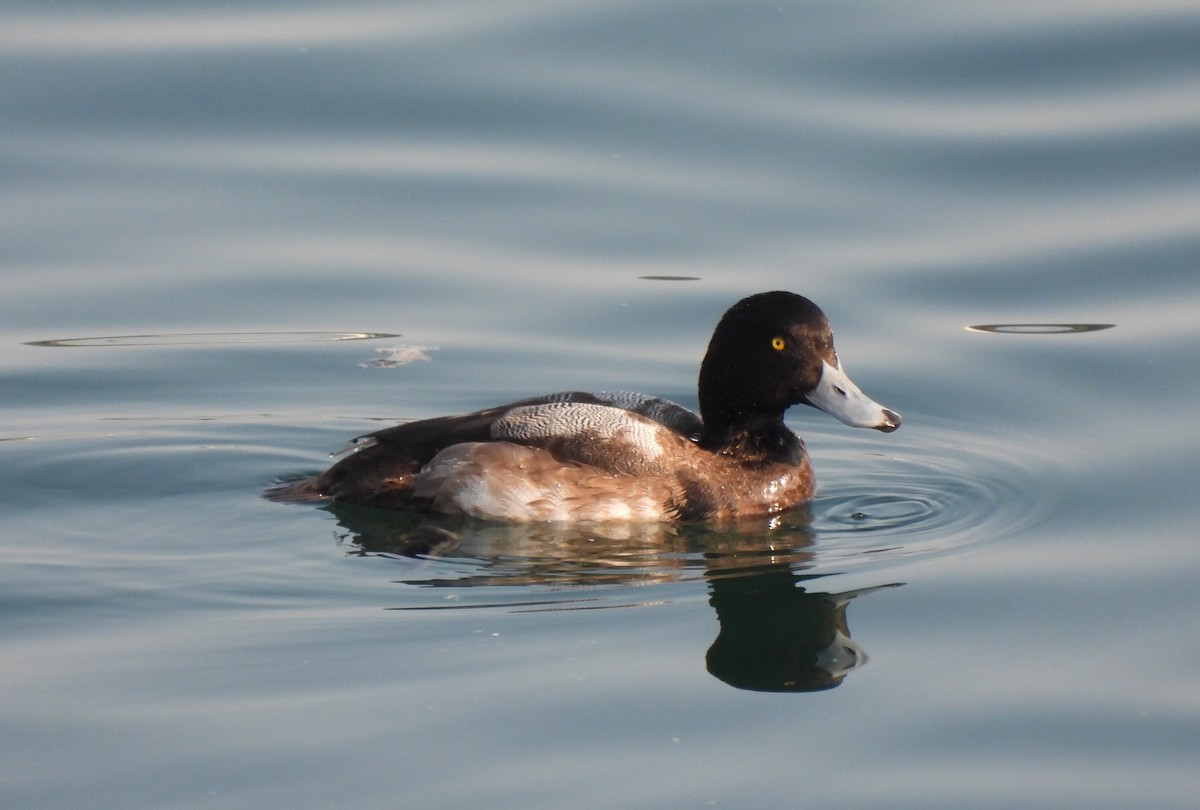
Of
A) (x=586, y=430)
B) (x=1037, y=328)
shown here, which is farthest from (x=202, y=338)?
(x=1037, y=328)

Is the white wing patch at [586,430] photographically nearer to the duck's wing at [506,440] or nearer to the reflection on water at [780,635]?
the duck's wing at [506,440]

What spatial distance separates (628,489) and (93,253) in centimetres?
387

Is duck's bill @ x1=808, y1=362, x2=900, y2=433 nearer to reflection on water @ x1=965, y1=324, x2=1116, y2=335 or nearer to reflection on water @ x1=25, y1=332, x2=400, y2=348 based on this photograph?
reflection on water @ x1=965, y1=324, x2=1116, y2=335

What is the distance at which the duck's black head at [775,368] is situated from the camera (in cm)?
762

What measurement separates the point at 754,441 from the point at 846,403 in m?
0.42

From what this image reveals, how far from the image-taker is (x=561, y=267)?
966cm

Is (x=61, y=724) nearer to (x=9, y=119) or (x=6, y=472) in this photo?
(x=6, y=472)

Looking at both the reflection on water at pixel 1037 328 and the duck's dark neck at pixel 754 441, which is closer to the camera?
the duck's dark neck at pixel 754 441

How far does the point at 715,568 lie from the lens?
6820 millimetres

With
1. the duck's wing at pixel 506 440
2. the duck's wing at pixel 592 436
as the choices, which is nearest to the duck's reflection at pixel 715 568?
the duck's wing at pixel 506 440

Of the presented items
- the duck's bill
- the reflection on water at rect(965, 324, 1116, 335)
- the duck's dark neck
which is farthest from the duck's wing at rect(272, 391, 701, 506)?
the reflection on water at rect(965, 324, 1116, 335)

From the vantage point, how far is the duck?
7.25 meters

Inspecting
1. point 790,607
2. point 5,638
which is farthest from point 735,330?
point 5,638

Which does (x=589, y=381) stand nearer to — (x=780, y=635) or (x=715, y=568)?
(x=715, y=568)
